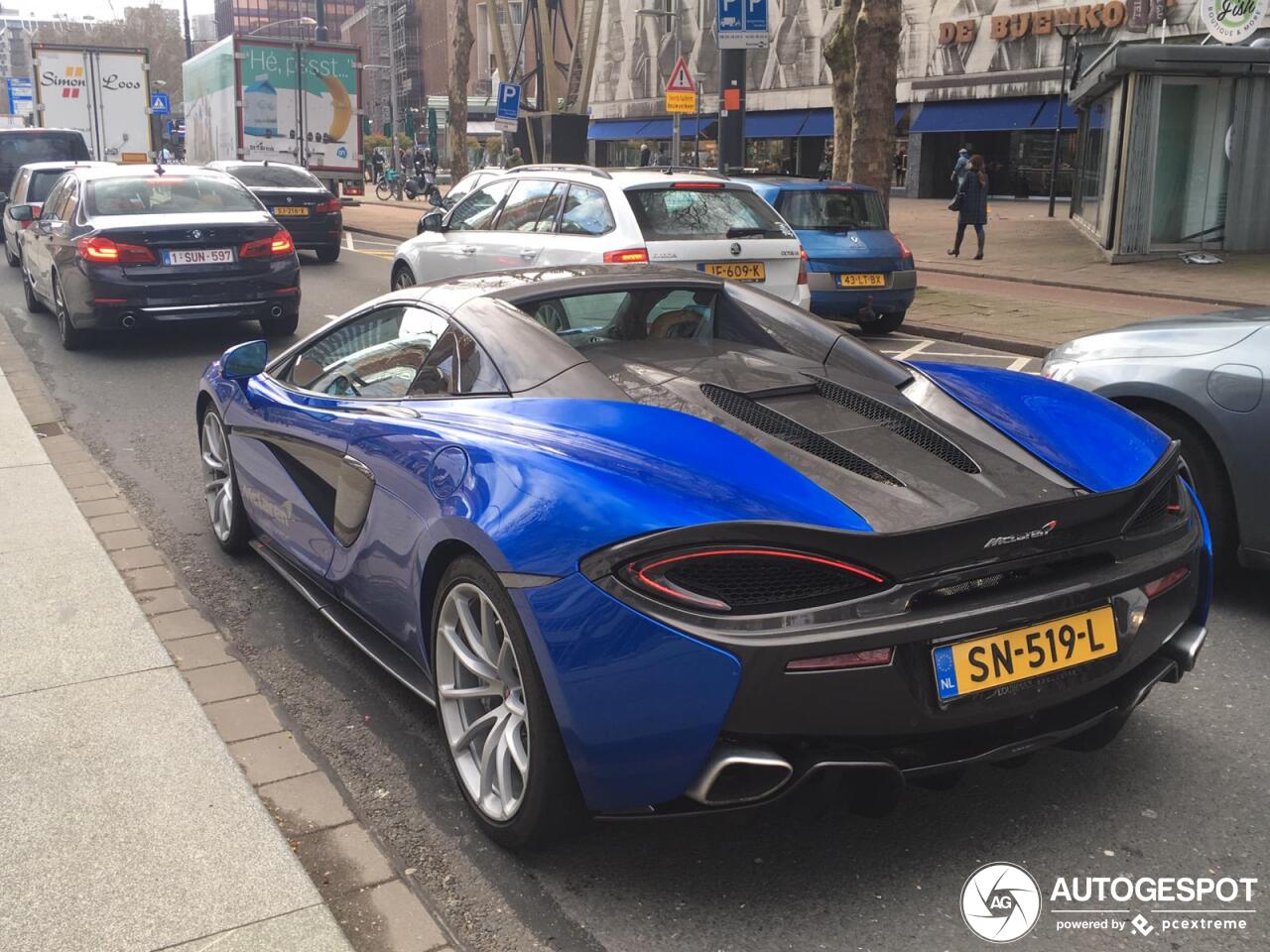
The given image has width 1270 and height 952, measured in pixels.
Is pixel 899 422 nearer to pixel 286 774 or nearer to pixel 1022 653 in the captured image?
pixel 1022 653

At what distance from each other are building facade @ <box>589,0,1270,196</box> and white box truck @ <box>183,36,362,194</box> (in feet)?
37.5

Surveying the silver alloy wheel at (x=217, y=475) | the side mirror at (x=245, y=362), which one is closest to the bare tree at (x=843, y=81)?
the silver alloy wheel at (x=217, y=475)

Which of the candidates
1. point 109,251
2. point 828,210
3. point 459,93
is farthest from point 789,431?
point 459,93

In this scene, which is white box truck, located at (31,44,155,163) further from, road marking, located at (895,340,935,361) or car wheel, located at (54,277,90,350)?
road marking, located at (895,340,935,361)

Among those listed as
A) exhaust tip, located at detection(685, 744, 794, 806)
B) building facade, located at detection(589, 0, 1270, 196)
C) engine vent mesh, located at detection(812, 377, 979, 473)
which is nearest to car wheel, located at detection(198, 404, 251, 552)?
engine vent mesh, located at detection(812, 377, 979, 473)

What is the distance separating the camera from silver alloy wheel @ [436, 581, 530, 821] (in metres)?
3.04

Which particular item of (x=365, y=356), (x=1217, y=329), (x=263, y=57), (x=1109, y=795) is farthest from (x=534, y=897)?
(x=263, y=57)

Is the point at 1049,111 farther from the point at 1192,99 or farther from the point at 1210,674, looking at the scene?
the point at 1210,674

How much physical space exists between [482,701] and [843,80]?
64.2ft

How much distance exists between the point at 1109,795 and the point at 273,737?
2328 millimetres

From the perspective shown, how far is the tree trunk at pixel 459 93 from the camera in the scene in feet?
124

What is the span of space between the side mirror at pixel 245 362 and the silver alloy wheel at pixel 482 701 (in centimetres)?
212

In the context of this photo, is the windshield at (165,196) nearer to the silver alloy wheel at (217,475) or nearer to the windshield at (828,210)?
the windshield at (828,210)

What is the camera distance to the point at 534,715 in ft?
9.33
